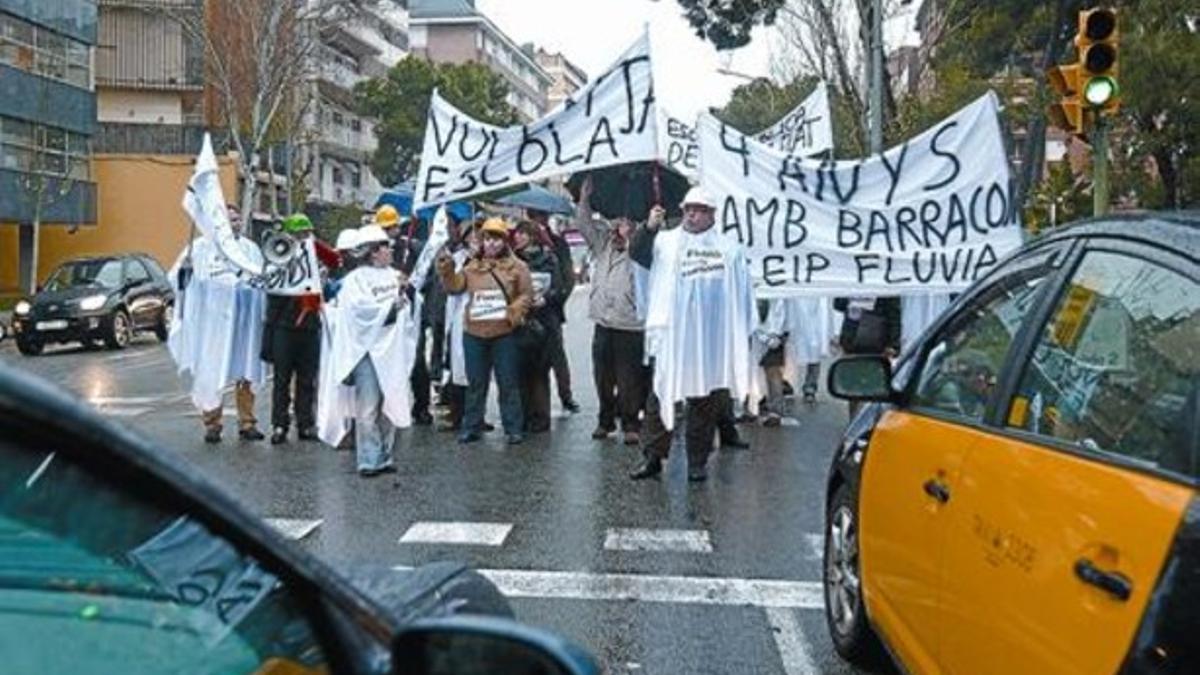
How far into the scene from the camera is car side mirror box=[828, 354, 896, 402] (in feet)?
15.1

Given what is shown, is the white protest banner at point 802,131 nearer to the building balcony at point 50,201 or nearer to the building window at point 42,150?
the building balcony at point 50,201

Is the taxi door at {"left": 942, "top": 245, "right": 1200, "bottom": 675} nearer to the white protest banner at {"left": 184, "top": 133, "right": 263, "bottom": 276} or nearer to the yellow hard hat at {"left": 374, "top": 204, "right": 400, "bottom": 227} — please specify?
the white protest banner at {"left": 184, "top": 133, "right": 263, "bottom": 276}

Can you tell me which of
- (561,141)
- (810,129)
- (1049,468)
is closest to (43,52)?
(810,129)

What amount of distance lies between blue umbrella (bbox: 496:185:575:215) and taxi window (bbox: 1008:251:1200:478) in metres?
10.6

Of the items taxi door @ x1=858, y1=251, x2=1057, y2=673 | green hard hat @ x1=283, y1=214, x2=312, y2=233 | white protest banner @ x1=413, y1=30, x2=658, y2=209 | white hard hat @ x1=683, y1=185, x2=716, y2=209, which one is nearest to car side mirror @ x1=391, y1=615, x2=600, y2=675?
Answer: taxi door @ x1=858, y1=251, x2=1057, y2=673

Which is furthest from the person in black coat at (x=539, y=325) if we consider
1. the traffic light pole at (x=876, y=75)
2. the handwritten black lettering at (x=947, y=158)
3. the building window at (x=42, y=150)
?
the building window at (x=42, y=150)

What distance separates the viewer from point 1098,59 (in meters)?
11.4

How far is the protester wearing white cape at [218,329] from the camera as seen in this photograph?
1089 cm

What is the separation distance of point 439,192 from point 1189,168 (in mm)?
14661

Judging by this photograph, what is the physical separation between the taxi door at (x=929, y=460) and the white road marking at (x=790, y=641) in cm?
59

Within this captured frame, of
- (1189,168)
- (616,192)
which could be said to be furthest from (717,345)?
(1189,168)

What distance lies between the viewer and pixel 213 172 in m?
10.9

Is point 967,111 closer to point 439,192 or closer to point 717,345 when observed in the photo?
point 717,345

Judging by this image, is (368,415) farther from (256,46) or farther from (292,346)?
(256,46)
